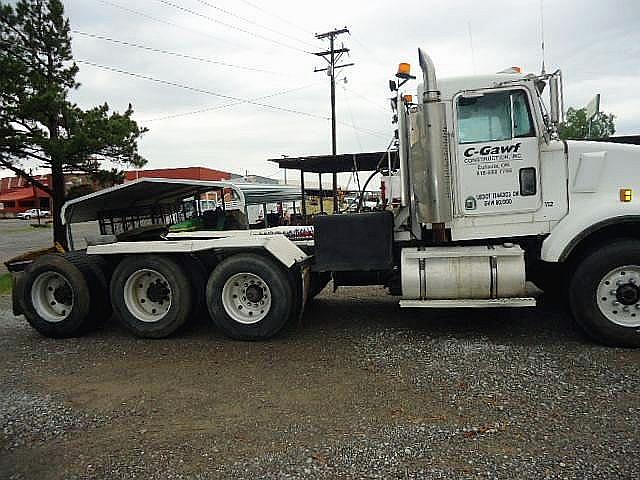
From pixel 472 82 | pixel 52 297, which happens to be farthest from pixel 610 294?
pixel 52 297

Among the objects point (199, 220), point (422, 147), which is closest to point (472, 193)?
point (422, 147)

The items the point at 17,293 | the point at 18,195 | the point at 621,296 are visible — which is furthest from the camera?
the point at 18,195

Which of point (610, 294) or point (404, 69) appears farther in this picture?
point (404, 69)

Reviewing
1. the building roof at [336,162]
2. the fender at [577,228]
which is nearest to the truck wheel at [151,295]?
the building roof at [336,162]

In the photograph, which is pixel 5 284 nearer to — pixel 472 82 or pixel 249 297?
pixel 249 297

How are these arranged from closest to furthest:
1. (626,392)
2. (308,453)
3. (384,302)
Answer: (308,453), (626,392), (384,302)

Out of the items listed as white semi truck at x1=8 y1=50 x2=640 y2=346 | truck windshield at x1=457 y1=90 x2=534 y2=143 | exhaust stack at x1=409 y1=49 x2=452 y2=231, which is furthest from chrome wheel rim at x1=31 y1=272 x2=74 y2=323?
truck windshield at x1=457 y1=90 x2=534 y2=143

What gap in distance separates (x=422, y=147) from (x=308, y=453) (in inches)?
142

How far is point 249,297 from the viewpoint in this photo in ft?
20.7

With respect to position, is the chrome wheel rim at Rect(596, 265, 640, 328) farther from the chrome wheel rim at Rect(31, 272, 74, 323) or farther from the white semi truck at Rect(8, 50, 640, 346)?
the chrome wheel rim at Rect(31, 272, 74, 323)

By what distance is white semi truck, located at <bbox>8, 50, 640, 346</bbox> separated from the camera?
5.66 meters

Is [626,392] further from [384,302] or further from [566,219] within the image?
[384,302]

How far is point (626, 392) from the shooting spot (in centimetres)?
436

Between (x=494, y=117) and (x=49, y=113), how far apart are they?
38.1 ft
